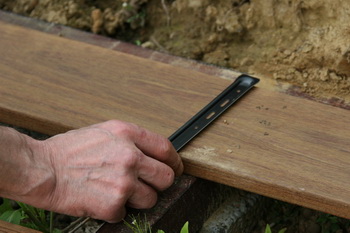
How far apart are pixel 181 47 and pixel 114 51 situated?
39 cm

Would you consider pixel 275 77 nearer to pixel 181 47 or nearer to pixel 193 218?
pixel 181 47

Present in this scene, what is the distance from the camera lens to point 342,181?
7.39ft

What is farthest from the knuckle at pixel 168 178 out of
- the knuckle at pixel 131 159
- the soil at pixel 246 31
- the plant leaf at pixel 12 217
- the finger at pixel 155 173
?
the soil at pixel 246 31

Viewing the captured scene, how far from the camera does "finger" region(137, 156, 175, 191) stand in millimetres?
2238

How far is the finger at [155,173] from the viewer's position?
88.1 inches

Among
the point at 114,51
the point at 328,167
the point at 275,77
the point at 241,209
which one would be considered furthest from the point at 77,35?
the point at 328,167

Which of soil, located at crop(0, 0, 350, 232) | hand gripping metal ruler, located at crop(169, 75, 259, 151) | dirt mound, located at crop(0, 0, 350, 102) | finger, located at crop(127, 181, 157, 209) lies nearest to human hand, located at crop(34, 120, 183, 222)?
finger, located at crop(127, 181, 157, 209)

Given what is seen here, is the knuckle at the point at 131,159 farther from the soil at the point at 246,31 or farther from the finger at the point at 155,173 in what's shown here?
the soil at the point at 246,31

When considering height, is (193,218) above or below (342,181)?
below

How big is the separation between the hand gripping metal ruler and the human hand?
0.16m

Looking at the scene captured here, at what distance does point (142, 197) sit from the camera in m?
2.24

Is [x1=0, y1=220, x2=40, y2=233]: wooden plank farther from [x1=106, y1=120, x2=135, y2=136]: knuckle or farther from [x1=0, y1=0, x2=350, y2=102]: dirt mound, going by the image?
[x1=0, y1=0, x2=350, y2=102]: dirt mound

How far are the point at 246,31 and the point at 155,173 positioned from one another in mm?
1124

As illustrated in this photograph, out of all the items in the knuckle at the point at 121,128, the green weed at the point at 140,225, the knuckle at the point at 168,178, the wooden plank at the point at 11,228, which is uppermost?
the knuckle at the point at 121,128
